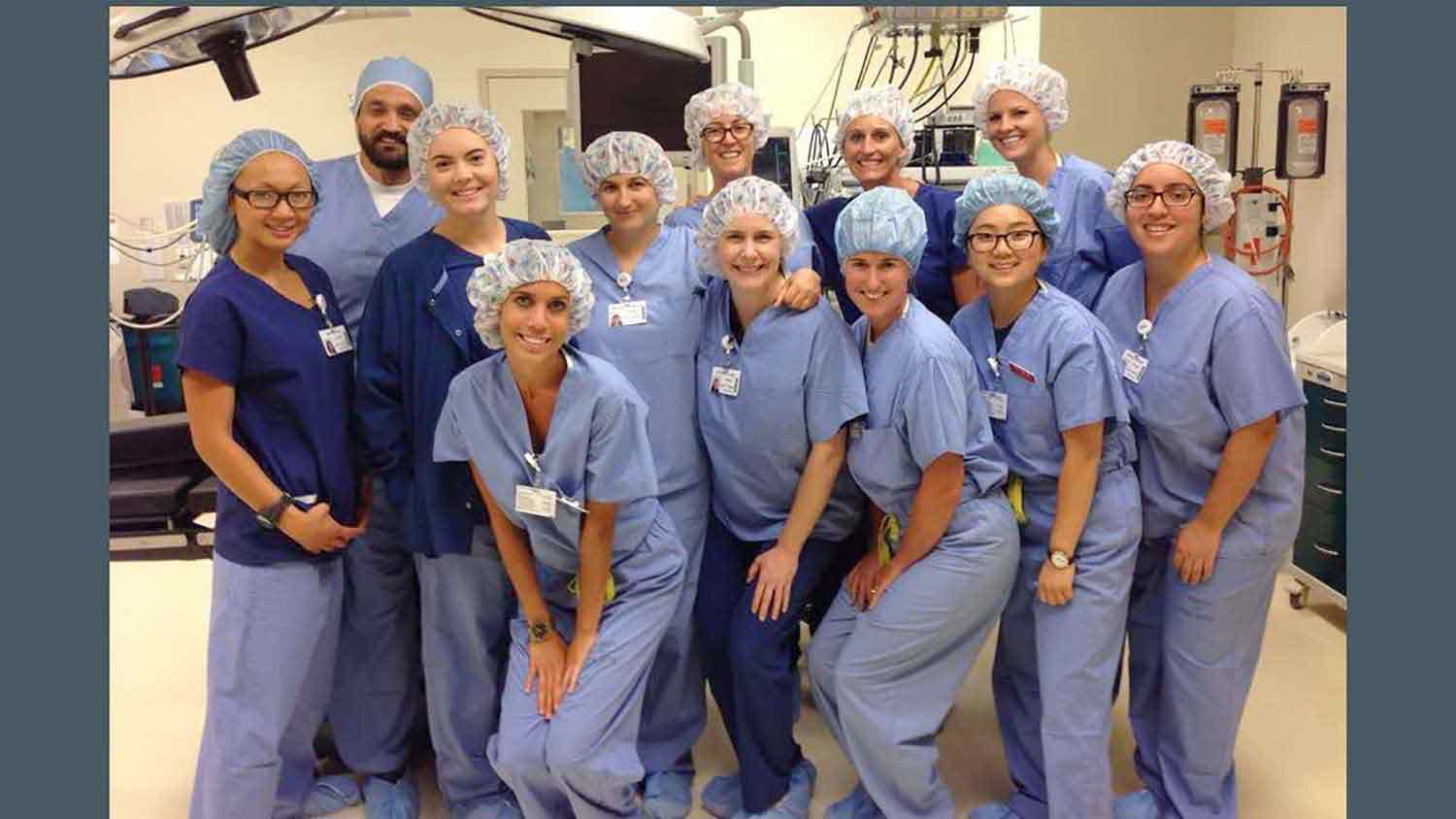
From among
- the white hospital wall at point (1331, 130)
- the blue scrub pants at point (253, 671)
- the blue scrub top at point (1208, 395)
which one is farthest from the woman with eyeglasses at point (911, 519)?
the white hospital wall at point (1331, 130)

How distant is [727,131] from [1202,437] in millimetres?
1213

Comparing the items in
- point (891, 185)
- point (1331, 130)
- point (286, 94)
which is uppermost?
point (286, 94)

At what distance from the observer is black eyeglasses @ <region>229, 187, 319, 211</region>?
2035 mm

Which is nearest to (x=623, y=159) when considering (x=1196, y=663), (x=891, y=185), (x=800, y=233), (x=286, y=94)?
(x=800, y=233)

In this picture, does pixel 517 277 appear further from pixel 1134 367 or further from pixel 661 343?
pixel 1134 367

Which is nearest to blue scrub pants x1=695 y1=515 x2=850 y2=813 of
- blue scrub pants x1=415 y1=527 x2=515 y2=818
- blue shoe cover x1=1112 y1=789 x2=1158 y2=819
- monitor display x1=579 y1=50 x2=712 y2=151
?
blue scrub pants x1=415 y1=527 x2=515 y2=818

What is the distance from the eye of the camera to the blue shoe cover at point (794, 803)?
2.33m

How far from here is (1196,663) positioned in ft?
7.22

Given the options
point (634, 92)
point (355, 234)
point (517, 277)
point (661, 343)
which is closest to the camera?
point (517, 277)

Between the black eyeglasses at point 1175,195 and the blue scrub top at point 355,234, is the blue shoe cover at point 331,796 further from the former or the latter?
the black eyeglasses at point 1175,195

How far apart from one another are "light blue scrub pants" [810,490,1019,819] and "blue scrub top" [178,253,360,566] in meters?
1.07

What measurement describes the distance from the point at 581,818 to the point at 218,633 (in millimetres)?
770

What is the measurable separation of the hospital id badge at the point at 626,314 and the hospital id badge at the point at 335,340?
0.51 meters

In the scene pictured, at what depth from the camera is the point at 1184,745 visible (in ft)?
7.41
